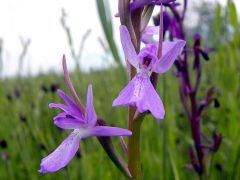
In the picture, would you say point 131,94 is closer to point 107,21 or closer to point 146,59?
point 146,59

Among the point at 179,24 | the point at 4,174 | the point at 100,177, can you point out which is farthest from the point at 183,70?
the point at 4,174

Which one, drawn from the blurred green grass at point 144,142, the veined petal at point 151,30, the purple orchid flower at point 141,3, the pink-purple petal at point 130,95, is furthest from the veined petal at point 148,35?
the blurred green grass at point 144,142

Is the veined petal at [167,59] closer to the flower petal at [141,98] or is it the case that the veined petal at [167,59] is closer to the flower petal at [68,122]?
the flower petal at [141,98]

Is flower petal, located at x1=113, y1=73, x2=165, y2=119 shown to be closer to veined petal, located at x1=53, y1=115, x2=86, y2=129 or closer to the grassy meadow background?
veined petal, located at x1=53, y1=115, x2=86, y2=129

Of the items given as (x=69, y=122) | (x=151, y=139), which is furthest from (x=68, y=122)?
(x=151, y=139)

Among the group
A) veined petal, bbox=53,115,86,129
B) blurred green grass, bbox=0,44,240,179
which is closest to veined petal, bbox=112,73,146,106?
veined petal, bbox=53,115,86,129

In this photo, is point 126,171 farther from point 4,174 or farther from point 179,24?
point 4,174
